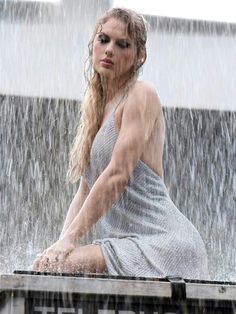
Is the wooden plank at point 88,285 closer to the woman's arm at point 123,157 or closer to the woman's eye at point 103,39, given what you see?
the woman's arm at point 123,157

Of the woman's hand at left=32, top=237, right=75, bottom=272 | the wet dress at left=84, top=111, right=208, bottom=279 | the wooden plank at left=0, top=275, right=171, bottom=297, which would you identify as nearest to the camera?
the wooden plank at left=0, top=275, right=171, bottom=297

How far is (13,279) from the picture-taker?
118 inches

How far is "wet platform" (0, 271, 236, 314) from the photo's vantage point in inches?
118

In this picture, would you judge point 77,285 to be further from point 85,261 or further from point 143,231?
point 143,231

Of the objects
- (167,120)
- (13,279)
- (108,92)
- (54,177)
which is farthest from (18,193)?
(13,279)

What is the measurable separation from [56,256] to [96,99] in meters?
0.76

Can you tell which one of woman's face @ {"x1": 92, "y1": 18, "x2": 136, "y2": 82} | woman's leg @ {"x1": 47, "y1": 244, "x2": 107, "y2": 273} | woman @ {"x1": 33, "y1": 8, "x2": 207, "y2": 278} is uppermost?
woman's face @ {"x1": 92, "y1": 18, "x2": 136, "y2": 82}

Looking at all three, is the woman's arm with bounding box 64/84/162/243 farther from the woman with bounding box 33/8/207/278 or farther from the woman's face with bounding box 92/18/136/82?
the woman's face with bounding box 92/18/136/82

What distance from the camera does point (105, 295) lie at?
3.04 meters

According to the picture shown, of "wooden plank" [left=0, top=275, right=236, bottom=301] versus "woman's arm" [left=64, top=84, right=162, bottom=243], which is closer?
"wooden plank" [left=0, top=275, right=236, bottom=301]

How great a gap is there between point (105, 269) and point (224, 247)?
17.5 feet

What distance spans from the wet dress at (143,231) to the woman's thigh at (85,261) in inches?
0.9

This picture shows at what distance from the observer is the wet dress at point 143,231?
11.6 ft

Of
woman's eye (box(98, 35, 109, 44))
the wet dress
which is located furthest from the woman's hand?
woman's eye (box(98, 35, 109, 44))
